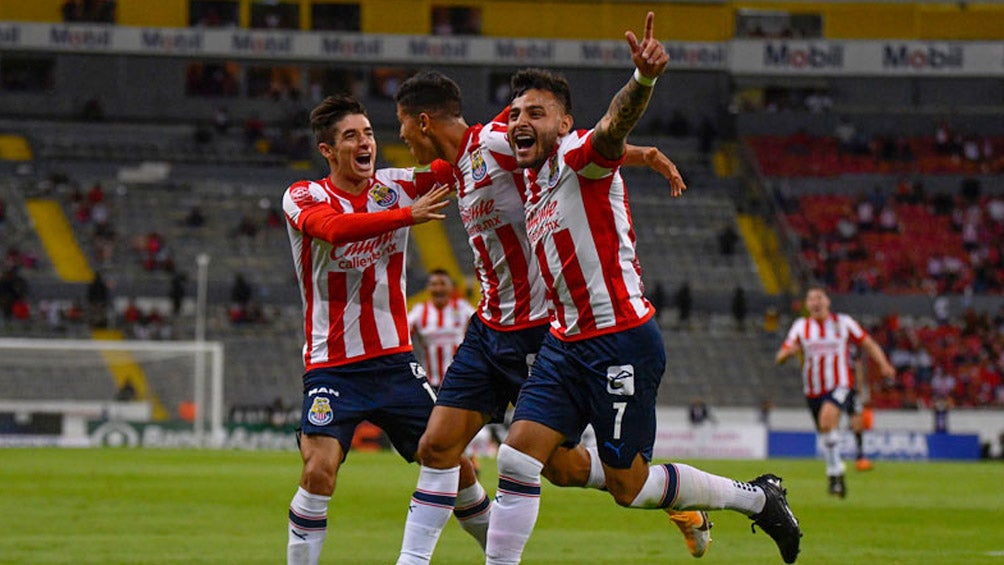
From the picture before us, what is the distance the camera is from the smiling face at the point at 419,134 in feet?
27.1

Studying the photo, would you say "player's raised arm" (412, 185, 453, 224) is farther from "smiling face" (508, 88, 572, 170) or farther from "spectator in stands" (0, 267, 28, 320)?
"spectator in stands" (0, 267, 28, 320)

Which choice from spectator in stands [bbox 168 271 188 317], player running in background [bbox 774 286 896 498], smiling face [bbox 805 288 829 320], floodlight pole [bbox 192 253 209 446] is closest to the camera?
player running in background [bbox 774 286 896 498]

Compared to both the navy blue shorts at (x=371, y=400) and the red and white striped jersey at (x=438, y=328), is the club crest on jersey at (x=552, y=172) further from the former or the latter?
the red and white striped jersey at (x=438, y=328)

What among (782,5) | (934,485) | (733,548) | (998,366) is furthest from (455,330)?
(782,5)

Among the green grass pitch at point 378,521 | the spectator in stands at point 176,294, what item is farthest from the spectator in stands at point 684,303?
the green grass pitch at point 378,521

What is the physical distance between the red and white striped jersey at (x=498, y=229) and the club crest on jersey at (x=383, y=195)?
434 millimetres

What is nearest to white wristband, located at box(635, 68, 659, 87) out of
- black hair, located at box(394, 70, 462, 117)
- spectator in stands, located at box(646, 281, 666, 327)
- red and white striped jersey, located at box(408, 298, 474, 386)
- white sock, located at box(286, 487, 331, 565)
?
black hair, located at box(394, 70, 462, 117)

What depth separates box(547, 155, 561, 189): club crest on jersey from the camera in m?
7.35

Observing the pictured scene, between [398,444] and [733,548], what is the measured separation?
3.63 meters

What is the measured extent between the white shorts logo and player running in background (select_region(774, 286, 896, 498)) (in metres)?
10.7

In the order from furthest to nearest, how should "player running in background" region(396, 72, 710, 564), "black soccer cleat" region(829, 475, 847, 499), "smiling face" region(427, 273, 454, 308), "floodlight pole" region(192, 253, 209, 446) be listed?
"floodlight pole" region(192, 253, 209, 446) → "smiling face" region(427, 273, 454, 308) → "black soccer cleat" region(829, 475, 847, 499) → "player running in background" region(396, 72, 710, 564)

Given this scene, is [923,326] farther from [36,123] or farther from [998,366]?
[36,123]

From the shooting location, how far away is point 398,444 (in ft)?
27.5

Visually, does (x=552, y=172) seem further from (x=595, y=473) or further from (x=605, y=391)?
(x=595, y=473)
